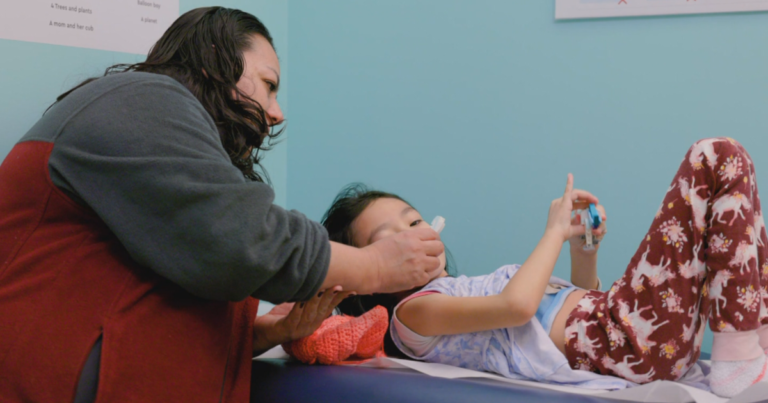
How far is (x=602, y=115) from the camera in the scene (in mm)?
1686

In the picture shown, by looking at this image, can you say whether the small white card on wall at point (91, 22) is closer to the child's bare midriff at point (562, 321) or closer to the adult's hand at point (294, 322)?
the adult's hand at point (294, 322)

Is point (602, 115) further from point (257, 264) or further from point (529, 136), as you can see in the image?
point (257, 264)

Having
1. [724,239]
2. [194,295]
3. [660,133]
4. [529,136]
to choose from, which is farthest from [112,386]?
[660,133]

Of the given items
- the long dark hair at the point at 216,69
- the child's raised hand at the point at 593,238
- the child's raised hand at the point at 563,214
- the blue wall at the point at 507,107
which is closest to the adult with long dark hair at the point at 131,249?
the long dark hair at the point at 216,69

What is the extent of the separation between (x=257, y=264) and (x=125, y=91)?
0.29 m

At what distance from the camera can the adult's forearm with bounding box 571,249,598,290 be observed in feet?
4.81

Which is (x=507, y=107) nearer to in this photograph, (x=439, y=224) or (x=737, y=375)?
(x=439, y=224)

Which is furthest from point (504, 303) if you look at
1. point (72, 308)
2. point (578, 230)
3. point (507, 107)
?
point (507, 107)

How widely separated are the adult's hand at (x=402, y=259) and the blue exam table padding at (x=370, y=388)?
6.5 inches

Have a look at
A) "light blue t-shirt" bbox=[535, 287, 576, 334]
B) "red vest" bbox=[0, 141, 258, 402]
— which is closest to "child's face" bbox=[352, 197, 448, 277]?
"light blue t-shirt" bbox=[535, 287, 576, 334]

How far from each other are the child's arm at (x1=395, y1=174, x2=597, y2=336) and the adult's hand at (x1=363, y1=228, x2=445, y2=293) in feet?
0.69

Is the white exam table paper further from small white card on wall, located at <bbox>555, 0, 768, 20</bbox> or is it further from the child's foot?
small white card on wall, located at <bbox>555, 0, 768, 20</bbox>

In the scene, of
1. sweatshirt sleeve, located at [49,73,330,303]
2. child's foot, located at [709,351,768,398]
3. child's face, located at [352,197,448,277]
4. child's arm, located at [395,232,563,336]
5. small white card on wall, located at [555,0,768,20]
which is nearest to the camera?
sweatshirt sleeve, located at [49,73,330,303]

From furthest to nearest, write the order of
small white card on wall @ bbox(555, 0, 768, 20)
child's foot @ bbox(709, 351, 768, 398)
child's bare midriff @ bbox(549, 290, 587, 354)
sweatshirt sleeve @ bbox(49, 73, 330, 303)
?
small white card on wall @ bbox(555, 0, 768, 20) < child's bare midriff @ bbox(549, 290, 587, 354) < child's foot @ bbox(709, 351, 768, 398) < sweatshirt sleeve @ bbox(49, 73, 330, 303)
